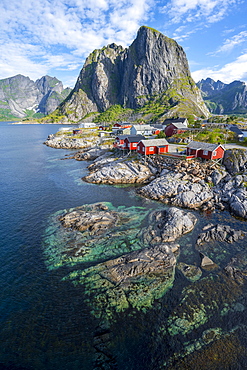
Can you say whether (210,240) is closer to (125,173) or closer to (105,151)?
(125,173)

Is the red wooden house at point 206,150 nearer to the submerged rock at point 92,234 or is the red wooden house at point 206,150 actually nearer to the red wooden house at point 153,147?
the red wooden house at point 153,147

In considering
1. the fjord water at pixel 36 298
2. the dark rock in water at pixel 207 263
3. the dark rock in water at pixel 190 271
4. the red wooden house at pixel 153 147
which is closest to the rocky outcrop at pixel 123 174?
the red wooden house at pixel 153 147

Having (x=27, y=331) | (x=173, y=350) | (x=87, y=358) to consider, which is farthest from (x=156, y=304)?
(x=27, y=331)

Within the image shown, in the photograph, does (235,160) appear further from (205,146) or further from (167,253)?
(167,253)

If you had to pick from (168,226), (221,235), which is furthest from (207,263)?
(168,226)

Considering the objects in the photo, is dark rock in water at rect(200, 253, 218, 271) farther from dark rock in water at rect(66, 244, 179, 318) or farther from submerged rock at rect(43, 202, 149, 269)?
submerged rock at rect(43, 202, 149, 269)

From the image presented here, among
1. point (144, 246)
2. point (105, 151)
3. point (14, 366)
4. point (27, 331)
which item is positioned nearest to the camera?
point (14, 366)

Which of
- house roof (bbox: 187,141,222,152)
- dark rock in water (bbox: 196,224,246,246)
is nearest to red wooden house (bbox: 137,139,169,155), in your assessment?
house roof (bbox: 187,141,222,152)
